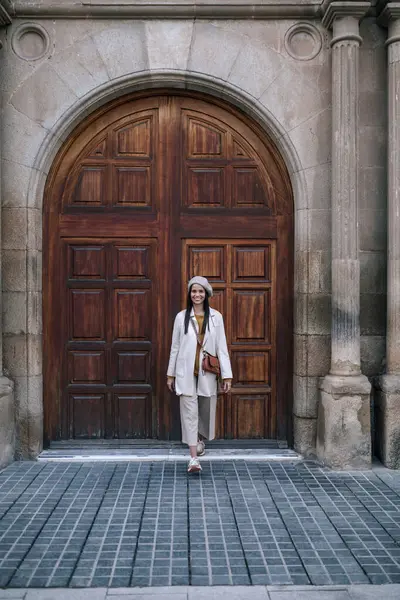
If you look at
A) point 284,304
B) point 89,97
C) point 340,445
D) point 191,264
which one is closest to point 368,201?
point 284,304

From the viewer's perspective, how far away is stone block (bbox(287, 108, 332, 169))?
694 centimetres

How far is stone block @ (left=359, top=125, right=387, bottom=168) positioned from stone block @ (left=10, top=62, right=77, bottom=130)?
3458 mm

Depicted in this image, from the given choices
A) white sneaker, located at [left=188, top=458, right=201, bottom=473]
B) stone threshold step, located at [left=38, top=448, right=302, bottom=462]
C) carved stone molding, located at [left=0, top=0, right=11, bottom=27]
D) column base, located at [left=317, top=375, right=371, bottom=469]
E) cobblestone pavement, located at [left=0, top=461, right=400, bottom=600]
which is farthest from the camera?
stone threshold step, located at [left=38, top=448, right=302, bottom=462]

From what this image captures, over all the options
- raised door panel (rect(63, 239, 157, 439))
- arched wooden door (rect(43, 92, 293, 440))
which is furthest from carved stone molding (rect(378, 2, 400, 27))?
raised door panel (rect(63, 239, 157, 439))

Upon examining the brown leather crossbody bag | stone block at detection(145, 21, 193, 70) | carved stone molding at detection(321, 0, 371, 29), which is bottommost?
the brown leather crossbody bag

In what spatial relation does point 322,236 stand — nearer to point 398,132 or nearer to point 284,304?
point 284,304

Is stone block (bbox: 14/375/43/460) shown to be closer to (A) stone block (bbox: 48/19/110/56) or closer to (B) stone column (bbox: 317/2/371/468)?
(B) stone column (bbox: 317/2/371/468)

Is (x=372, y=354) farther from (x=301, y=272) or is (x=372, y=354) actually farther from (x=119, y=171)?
(x=119, y=171)

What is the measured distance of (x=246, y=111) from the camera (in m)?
7.05

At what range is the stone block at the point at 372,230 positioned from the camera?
695cm

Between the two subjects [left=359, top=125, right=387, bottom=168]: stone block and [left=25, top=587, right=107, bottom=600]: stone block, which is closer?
[left=25, top=587, right=107, bottom=600]: stone block

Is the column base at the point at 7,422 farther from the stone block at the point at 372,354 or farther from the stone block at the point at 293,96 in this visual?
the stone block at the point at 293,96

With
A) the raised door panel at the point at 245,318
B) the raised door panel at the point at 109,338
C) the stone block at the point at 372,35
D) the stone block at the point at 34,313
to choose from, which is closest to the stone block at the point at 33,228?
the raised door panel at the point at 109,338

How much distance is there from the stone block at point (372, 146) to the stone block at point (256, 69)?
98 centimetres
